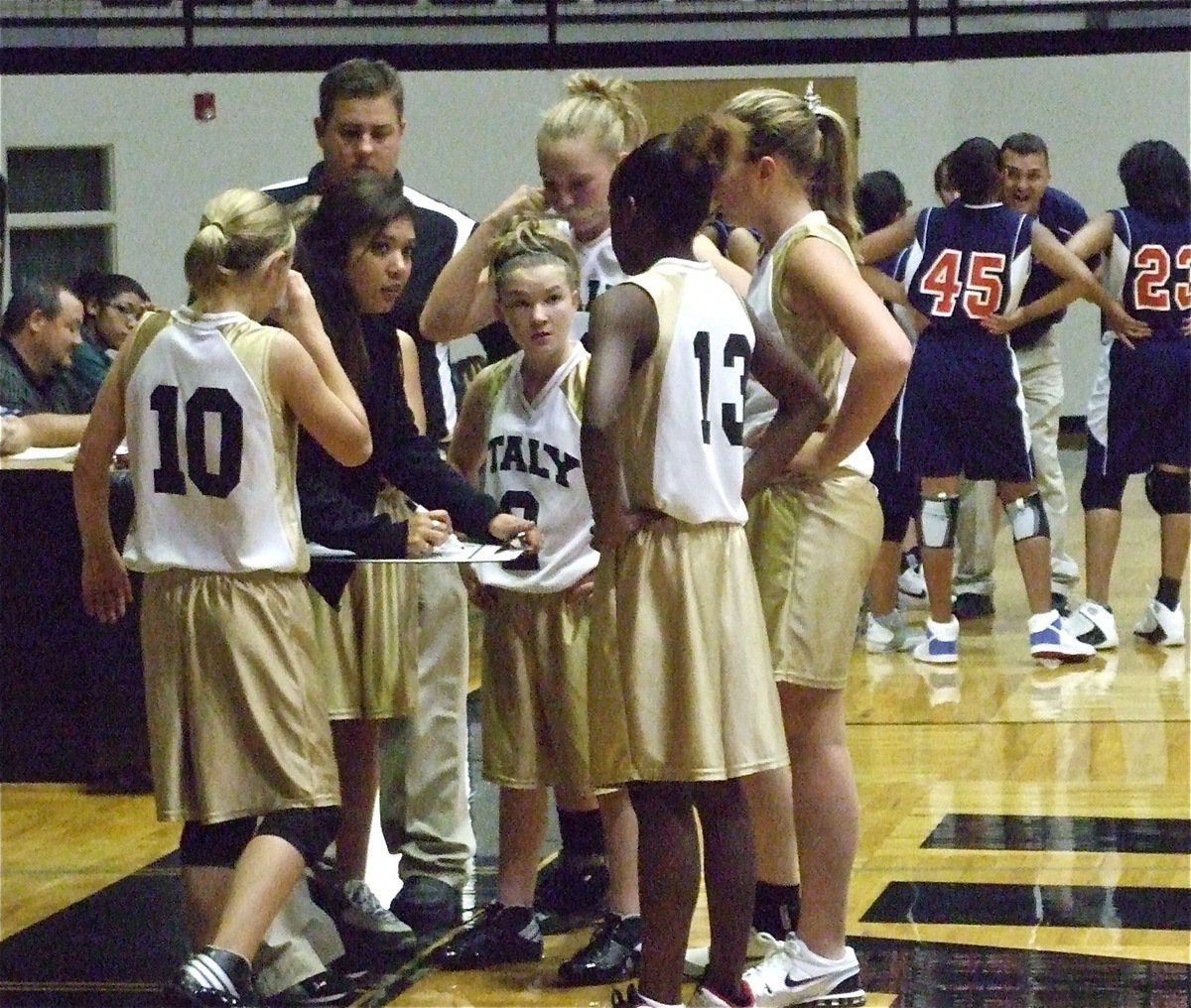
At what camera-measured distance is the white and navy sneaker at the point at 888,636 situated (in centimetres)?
728

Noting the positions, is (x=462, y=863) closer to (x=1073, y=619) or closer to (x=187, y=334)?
(x=187, y=334)

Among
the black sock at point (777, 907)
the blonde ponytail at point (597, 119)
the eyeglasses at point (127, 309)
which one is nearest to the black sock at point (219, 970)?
the black sock at point (777, 907)

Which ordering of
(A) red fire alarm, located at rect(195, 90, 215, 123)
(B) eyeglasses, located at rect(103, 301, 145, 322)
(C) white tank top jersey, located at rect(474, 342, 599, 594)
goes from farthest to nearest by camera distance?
1. (A) red fire alarm, located at rect(195, 90, 215, 123)
2. (B) eyeglasses, located at rect(103, 301, 145, 322)
3. (C) white tank top jersey, located at rect(474, 342, 599, 594)

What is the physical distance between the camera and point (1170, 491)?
23.9ft

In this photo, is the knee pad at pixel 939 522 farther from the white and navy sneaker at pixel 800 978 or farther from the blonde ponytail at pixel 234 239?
the blonde ponytail at pixel 234 239

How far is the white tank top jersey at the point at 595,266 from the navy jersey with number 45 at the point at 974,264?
327cm

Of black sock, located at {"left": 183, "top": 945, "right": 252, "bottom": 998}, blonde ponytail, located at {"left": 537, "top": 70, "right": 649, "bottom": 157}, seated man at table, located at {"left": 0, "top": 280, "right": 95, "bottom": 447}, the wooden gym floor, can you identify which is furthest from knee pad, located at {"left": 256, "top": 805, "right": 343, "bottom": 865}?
seated man at table, located at {"left": 0, "top": 280, "right": 95, "bottom": 447}

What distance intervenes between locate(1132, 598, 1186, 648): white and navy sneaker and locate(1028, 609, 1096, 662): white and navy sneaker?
364 mm

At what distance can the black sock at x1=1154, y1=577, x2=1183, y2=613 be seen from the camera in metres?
7.23

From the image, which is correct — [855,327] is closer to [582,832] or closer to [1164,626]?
[582,832]

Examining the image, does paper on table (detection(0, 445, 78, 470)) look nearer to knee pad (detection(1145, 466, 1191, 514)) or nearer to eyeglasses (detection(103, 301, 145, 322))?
eyeglasses (detection(103, 301, 145, 322))

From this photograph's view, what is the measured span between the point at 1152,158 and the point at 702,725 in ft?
14.8

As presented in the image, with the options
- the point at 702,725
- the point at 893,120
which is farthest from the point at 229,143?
the point at 702,725

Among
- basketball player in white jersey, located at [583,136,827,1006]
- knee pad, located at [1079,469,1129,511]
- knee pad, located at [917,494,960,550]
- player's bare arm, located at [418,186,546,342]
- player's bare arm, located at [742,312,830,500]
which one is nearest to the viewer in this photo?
basketball player in white jersey, located at [583,136,827,1006]
